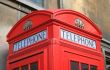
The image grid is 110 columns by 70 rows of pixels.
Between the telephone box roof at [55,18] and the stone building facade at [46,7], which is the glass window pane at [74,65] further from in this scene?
the stone building facade at [46,7]

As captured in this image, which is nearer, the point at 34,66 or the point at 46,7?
the point at 34,66

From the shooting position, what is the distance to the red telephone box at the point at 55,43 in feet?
12.4

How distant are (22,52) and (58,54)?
30.9 inches

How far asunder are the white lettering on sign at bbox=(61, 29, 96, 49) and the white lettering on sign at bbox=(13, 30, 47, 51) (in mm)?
279

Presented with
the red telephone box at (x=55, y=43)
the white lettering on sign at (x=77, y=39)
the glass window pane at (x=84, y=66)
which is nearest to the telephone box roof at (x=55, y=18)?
the red telephone box at (x=55, y=43)

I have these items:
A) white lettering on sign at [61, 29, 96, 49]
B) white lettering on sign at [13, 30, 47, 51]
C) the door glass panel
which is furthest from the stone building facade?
white lettering on sign at [61, 29, 96, 49]

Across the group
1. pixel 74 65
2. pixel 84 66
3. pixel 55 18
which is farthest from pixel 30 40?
pixel 84 66

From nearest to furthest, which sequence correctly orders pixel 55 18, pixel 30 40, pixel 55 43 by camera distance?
pixel 55 43 < pixel 55 18 < pixel 30 40

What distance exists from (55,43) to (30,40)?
1.98ft

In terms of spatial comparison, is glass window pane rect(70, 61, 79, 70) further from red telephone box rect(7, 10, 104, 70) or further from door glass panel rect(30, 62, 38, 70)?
door glass panel rect(30, 62, 38, 70)

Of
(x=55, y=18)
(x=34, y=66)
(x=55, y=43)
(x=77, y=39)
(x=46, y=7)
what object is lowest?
(x=34, y=66)

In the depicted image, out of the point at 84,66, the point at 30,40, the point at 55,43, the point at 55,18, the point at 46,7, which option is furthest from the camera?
the point at 46,7

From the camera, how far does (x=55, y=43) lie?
12.2 ft

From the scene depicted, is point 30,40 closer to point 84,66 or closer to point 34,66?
point 34,66
